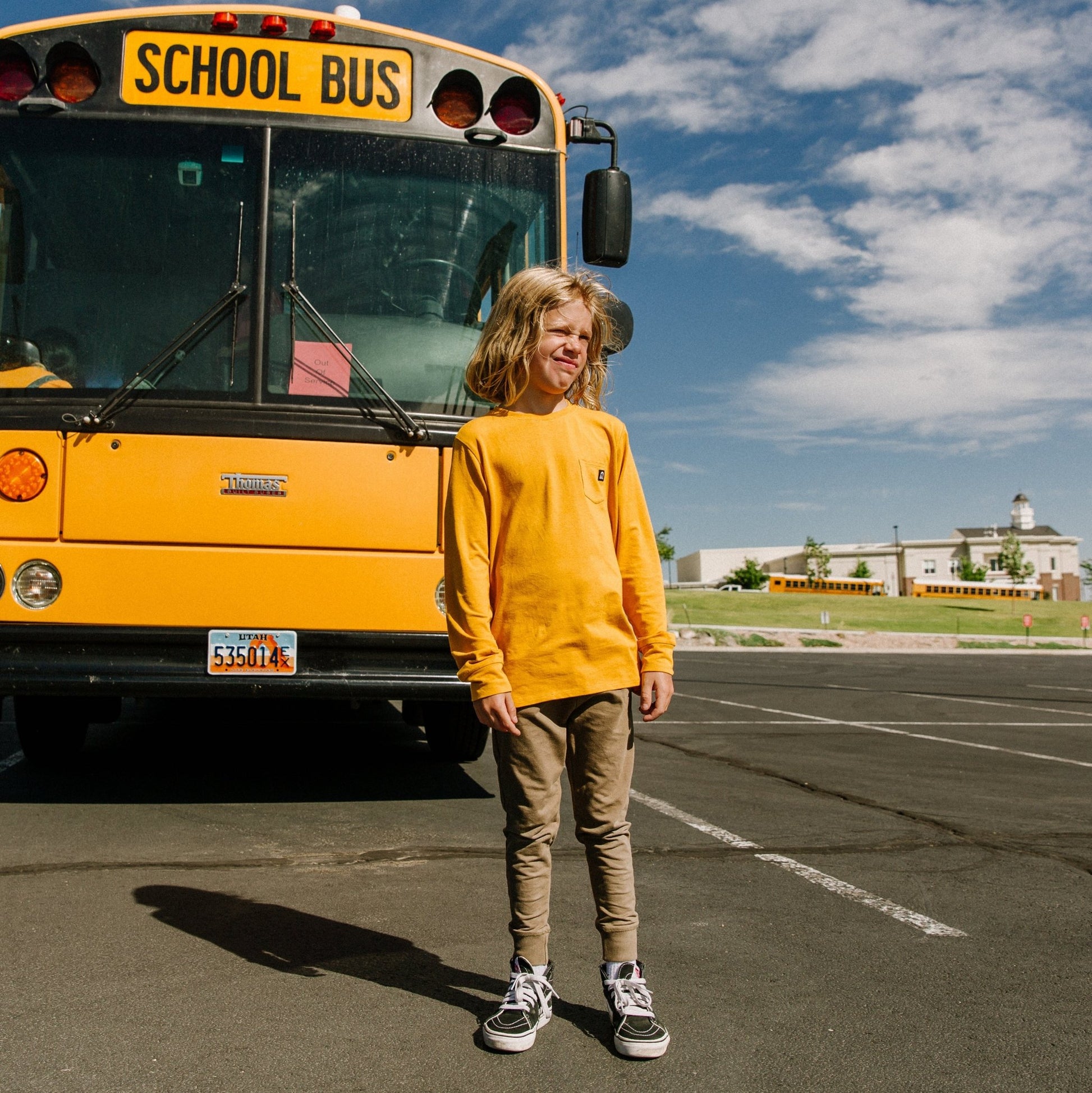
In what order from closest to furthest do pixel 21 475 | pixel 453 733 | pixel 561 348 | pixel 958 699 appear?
pixel 561 348 → pixel 21 475 → pixel 453 733 → pixel 958 699

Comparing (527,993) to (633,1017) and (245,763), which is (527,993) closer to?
(633,1017)

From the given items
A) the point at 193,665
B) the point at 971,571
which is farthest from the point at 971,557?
the point at 193,665

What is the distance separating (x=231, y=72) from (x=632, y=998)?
14.2 ft

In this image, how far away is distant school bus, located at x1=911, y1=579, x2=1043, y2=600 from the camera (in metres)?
98.2

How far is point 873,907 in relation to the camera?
144 inches

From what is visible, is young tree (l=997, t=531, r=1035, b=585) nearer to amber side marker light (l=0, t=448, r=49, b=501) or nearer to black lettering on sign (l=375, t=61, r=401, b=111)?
black lettering on sign (l=375, t=61, r=401, b=111)

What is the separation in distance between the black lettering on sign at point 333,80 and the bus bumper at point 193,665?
2447 mm

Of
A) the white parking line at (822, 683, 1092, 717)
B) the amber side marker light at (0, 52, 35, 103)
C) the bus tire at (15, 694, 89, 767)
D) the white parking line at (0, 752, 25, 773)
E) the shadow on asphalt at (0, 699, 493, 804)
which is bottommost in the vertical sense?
the white parking line at (822, 683, 1092, 717)

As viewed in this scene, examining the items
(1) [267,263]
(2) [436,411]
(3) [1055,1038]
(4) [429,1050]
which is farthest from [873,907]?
(1) [267,263]

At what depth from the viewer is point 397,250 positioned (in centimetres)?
502

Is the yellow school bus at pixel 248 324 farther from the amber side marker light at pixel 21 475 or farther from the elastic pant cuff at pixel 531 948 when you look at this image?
the elastic pant cuff at pixel 531 948

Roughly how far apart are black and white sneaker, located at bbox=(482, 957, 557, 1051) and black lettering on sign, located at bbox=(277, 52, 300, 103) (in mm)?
3986

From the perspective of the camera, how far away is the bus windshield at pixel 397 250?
4840mm

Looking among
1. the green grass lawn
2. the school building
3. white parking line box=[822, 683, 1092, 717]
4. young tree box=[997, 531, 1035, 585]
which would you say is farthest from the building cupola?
white parking line box=[822, 683, 1092, 717]
